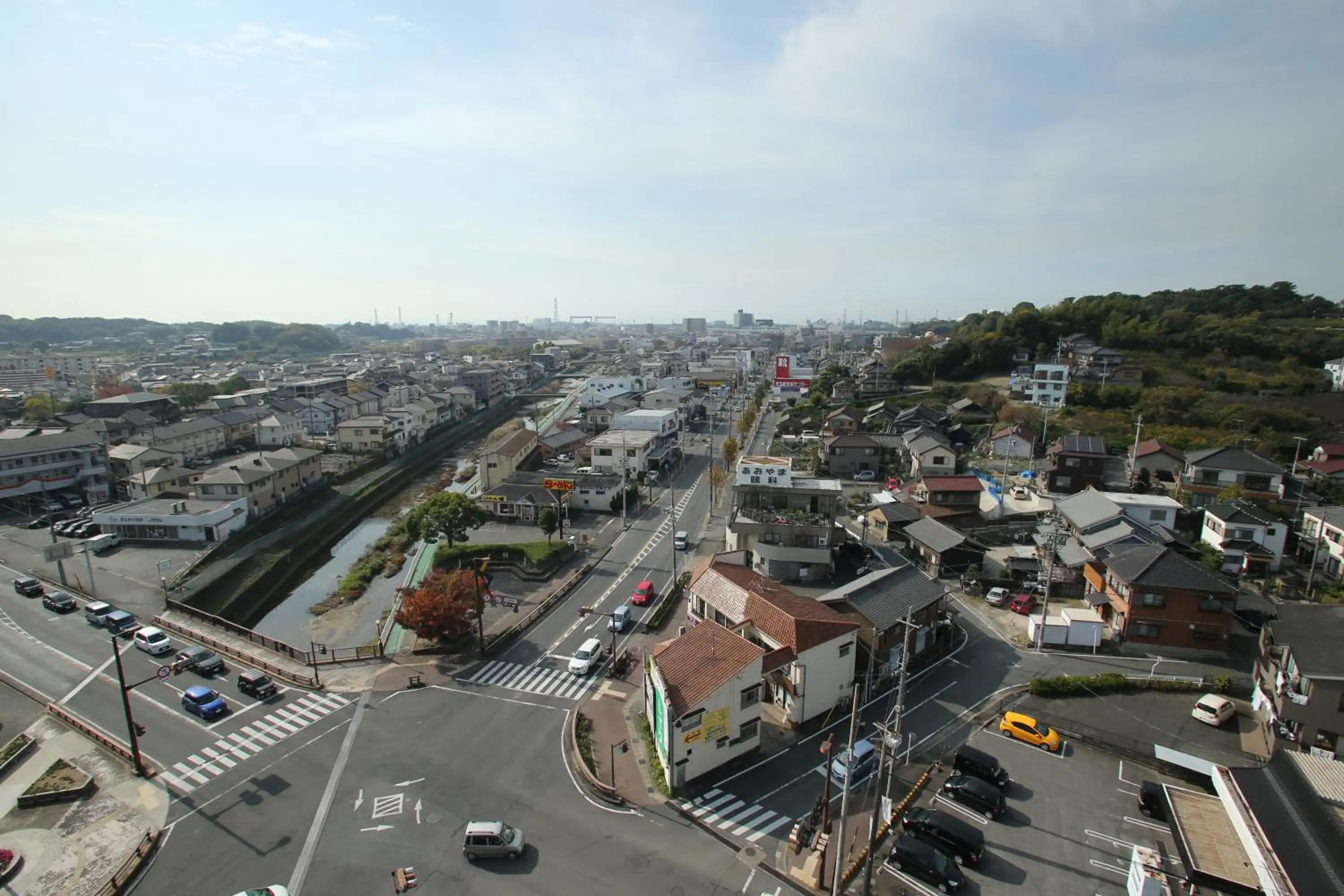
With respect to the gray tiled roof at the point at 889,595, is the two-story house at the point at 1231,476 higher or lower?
higher

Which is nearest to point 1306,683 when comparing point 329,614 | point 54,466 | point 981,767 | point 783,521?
point 981,767

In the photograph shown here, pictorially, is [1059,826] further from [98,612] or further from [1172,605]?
[98,612]

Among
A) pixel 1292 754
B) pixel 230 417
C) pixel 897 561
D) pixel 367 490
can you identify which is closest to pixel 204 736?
pixel 897 561

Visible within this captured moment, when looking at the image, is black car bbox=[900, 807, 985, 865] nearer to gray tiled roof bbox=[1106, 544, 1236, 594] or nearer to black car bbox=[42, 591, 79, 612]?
gray tiled roof bbox=[1106, 544, 1236, 594]

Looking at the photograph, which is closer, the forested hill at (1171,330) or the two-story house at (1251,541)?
the two-story house at (1251,541)

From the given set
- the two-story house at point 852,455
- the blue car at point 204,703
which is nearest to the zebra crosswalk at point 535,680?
the blue car at point 204,703

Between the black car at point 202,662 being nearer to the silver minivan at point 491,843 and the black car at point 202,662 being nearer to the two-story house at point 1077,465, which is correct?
the silver minivan at point 491,843
